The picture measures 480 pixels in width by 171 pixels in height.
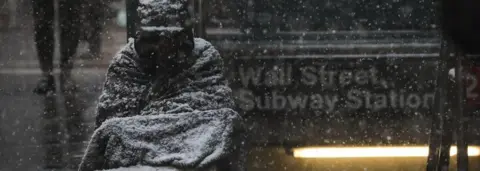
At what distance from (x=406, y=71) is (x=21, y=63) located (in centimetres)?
742

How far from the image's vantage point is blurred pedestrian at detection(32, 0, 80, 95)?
7.82m

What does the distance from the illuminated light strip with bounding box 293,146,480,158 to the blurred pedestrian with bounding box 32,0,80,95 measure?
2.75 meters

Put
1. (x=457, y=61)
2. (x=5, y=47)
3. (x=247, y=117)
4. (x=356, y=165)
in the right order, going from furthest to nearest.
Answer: (x=5, y=47)
(x=247, y=117)
(x=356, y=165)
(x=457, y=61)

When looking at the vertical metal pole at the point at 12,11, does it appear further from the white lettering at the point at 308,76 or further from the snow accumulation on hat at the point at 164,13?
the snow accumulation on hat at the point at 164,13

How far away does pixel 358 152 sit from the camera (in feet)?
21.3

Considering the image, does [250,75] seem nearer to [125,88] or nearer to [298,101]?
[298,101]

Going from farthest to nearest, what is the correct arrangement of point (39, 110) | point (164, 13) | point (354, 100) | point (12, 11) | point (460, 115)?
point (12, 11) → point (39, 110) → point (354, 100) → point (460, 115) → point (164, 13)

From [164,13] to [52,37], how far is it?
5.31m

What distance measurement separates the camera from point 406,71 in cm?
645

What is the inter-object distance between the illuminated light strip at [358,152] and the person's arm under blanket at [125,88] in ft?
8.86

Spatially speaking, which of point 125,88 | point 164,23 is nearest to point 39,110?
point 125,88

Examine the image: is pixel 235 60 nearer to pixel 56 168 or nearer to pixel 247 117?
pixel 247 117

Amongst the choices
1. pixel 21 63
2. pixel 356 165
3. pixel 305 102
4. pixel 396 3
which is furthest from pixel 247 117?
pixel 21 63

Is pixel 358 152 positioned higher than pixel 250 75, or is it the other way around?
pixel 250 75
